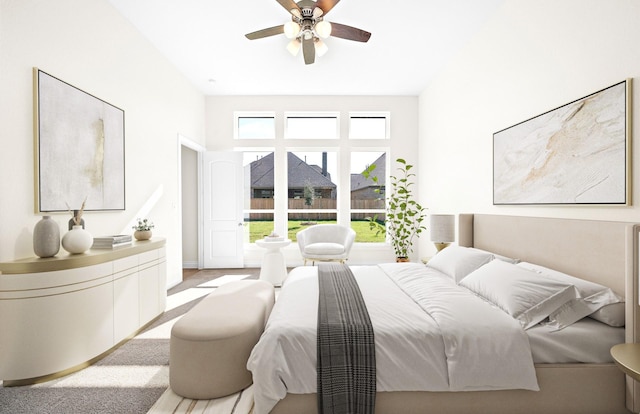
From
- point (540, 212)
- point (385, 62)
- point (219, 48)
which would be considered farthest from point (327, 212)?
point (540, 212)

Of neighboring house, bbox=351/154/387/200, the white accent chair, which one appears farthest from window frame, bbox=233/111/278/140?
the white accent chair

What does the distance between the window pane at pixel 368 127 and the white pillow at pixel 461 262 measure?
10.9 ft

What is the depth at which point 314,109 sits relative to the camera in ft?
17.9

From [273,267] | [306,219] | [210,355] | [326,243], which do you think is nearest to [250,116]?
[306,219]

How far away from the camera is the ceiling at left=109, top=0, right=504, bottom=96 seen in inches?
119

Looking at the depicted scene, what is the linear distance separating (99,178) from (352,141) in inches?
155

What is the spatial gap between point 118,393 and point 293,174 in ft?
14.0

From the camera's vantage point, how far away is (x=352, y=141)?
5531 millimetres

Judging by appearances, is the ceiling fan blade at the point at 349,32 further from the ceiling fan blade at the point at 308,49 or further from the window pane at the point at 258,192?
the window pane at the point at 258,192

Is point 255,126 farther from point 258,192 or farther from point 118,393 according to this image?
point 118,393

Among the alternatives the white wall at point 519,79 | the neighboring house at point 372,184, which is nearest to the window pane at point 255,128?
the neighboring house at point 372,184

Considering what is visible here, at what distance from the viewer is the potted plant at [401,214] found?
502cm

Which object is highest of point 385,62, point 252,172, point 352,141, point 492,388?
point 385,62

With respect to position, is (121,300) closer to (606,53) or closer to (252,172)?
(252,172)
